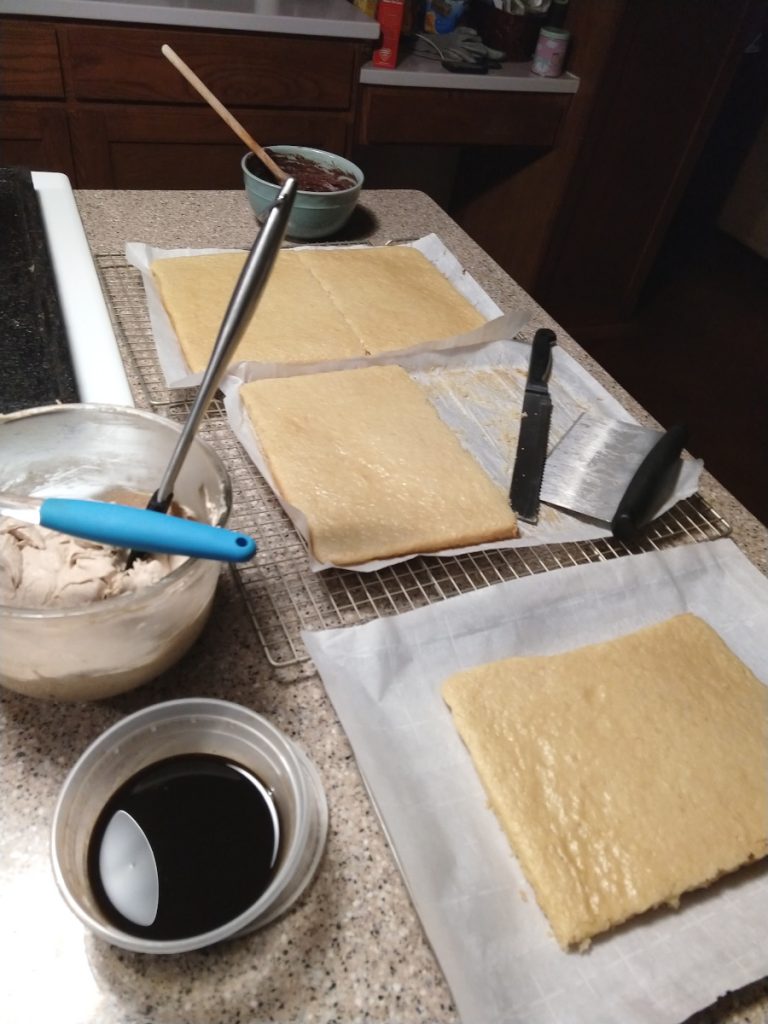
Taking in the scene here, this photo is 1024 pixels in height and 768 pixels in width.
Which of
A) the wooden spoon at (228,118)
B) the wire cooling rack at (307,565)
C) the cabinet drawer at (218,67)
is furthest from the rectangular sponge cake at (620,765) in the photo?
the cabinet drawer at (218,67)

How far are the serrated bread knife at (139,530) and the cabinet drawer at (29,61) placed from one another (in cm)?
181

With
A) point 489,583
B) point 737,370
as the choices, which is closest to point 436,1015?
point 489,583

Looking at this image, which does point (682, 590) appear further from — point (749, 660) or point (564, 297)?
point (564, 297)

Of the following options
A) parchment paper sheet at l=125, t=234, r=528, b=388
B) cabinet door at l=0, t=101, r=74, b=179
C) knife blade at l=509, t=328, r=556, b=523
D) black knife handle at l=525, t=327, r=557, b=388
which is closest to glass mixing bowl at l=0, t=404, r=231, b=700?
parchment paper sheet at l=125, t=234, r=528, b=388

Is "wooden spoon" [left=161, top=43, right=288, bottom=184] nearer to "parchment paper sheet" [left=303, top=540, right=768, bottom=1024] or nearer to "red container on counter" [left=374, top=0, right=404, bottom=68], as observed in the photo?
"parchment paper sheet" [left=303, top=540, right=768, bottom=1024]

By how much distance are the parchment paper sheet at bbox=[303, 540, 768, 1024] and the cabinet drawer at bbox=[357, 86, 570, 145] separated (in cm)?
185

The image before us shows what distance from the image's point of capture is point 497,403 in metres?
0.97

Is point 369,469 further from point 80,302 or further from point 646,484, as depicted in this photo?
point 80,302

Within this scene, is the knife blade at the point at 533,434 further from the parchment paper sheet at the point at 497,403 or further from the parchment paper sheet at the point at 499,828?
the parchment paper sheet at the point at 499,828

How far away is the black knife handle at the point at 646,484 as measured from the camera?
0.77 m

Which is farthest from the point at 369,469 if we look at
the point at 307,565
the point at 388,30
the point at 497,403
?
the point at 388,30

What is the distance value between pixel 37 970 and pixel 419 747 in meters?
0.29

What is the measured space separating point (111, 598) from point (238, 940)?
0.78 ft

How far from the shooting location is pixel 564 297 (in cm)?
259
